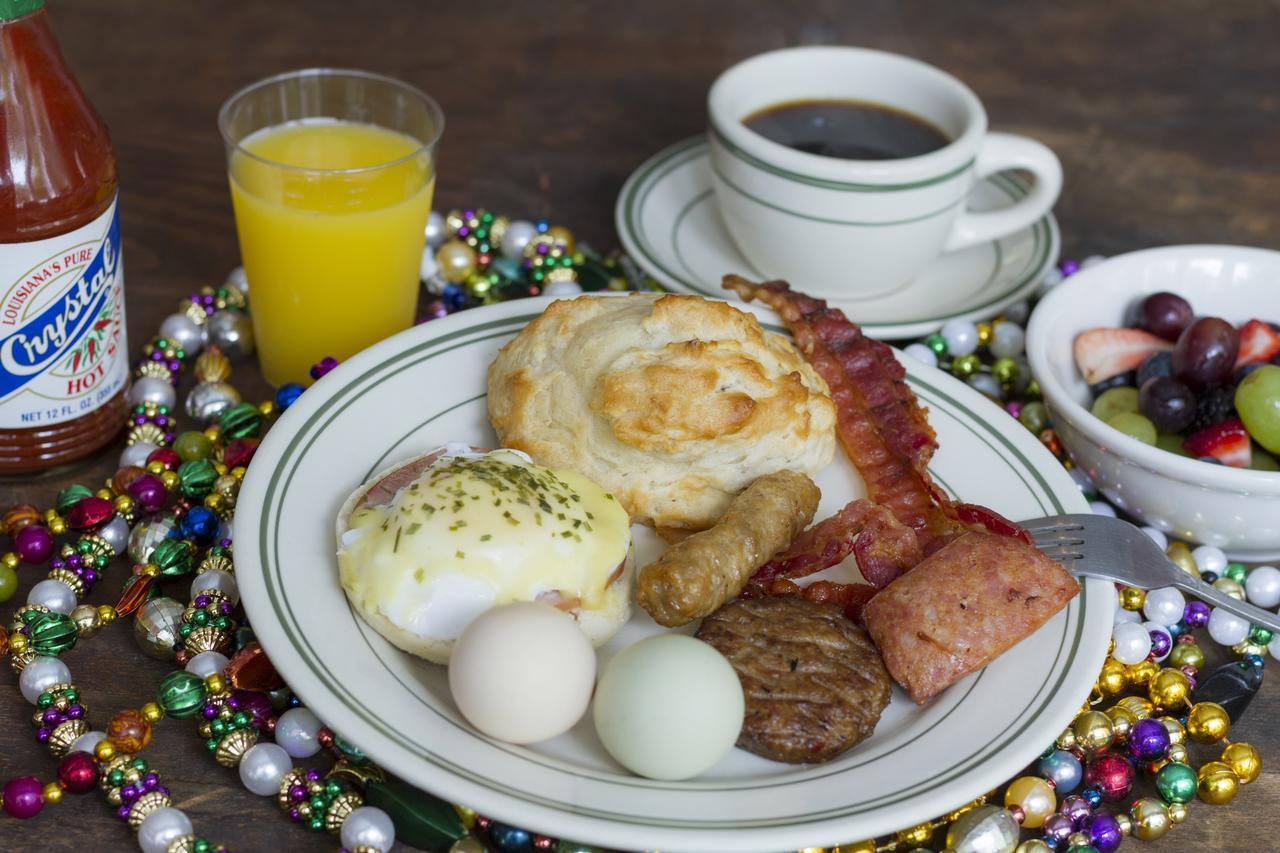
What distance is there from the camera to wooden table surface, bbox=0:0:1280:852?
11.4 ft

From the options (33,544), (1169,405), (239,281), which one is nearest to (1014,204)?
(1169,405)

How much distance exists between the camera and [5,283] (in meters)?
2.24

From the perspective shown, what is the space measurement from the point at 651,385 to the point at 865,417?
0.49 meters

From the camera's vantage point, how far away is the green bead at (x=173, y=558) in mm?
2289

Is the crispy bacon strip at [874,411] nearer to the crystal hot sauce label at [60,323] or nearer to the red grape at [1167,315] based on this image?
the red grape at [1167,315]

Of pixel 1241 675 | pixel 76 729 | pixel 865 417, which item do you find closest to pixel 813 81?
pixel 865 417

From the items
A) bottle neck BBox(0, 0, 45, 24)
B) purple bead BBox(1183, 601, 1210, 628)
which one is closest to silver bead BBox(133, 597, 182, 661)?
bottle neck BBox(0, 0, 45, 24)

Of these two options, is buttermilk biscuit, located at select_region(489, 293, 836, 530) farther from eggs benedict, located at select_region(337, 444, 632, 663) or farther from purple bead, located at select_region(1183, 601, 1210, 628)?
purple bead, located at select_region(1183, 601, 1210, 628)

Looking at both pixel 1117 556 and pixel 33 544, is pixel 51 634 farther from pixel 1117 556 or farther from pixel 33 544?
pixel 1117 556

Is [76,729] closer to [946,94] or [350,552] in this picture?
[350,552]

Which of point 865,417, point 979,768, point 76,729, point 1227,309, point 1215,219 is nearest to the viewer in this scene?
point 979,768

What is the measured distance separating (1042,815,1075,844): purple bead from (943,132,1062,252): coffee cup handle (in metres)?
1.55

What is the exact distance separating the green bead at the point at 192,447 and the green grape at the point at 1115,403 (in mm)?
1758

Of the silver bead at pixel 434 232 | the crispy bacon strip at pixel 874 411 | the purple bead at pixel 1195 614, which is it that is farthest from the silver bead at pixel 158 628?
the purple bead at pixel 1195 614
